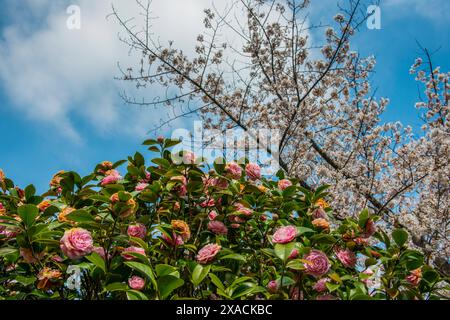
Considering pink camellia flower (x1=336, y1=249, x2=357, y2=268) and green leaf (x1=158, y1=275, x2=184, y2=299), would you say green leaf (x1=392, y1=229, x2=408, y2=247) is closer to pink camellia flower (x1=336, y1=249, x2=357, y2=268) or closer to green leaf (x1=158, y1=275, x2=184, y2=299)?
pink camellia flower (x1=336, y1=249, x2=357, y2=268)

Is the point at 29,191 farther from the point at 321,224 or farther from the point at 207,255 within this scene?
the point at 321,224

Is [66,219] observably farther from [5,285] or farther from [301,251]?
[301,251]

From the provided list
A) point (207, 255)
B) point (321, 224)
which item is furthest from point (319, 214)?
point (207, 255)

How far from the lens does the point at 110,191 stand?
1.89 metres

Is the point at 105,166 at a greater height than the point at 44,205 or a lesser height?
greater

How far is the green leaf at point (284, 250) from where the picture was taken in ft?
5.09

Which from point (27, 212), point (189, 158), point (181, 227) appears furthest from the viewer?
point (189, 158)

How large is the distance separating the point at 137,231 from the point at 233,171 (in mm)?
604

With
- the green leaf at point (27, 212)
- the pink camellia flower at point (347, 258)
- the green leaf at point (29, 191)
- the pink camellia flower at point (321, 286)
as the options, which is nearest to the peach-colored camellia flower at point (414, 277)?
the pink camellia flower at point (347, 258)

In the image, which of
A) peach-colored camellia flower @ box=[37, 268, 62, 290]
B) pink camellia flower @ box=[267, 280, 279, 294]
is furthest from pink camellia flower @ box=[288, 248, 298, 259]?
peach-colored camellia flower @ box=[37, 268, 62, 290]

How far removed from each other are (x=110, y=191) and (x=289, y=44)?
15.8ft

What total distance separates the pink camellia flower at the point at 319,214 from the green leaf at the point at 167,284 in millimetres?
953

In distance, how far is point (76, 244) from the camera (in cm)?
159

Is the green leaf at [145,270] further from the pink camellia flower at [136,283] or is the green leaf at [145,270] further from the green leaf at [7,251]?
the green leaf at [7,251]
